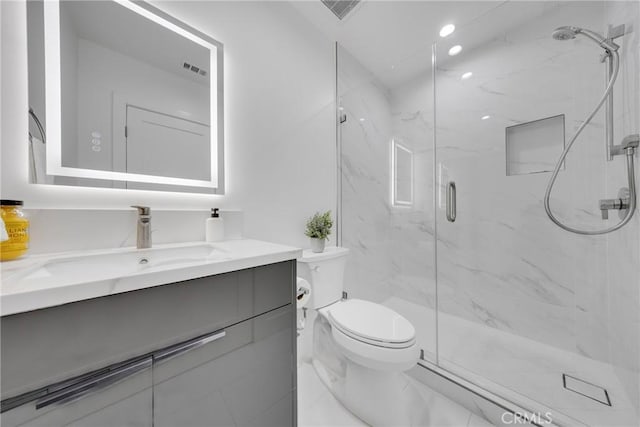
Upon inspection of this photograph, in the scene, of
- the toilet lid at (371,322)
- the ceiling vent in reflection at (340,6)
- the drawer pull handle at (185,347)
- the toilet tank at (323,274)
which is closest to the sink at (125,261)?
the drawer pull handle at (185,347)

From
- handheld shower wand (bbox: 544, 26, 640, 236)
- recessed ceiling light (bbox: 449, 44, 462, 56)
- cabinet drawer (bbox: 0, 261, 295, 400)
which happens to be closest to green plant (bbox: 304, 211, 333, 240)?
cabinet drawer (bbox: 0, 261, 295, 400)

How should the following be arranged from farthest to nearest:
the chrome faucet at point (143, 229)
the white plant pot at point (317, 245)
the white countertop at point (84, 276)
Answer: the white plant pot at point (317, 245)
the chrome faucet at point (143, 229)
the white countertop at point (84, 276)

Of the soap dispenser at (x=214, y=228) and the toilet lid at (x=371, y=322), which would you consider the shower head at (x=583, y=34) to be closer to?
the toilet lid at (x=371, y=322)

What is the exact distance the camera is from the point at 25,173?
754mm

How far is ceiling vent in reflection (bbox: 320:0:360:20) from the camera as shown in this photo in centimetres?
149

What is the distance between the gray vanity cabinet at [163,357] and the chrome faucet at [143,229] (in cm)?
41

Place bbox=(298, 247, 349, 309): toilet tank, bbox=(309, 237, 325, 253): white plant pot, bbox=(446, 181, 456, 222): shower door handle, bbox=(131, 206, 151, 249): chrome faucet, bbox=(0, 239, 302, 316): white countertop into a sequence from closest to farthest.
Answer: bbox=(0, 239, 302, 316): white countertop → bbox=(131, 206, 151, 249): chrome faucet → bbox=(298, 247, 349, 309): toilet tank → bbox=(309, 237, 325, 253): white plant pot → bbox=(446, 181, 456, 222): shower door handle

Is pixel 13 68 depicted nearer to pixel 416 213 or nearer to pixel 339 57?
pixel 339 57

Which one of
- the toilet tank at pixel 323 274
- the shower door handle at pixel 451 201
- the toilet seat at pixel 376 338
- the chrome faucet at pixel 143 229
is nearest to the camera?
the chrome faucet at pixel 143 229

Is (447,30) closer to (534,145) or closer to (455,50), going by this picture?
(455,50)

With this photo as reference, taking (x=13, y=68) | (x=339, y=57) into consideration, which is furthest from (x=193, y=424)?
(x=339, y=57)

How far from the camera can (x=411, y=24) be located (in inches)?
65.1

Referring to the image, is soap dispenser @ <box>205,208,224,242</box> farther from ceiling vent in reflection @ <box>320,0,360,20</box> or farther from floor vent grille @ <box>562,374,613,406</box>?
floor vent grille @ <box>562,374,613,406</box>

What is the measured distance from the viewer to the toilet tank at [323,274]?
1319 millimetres
